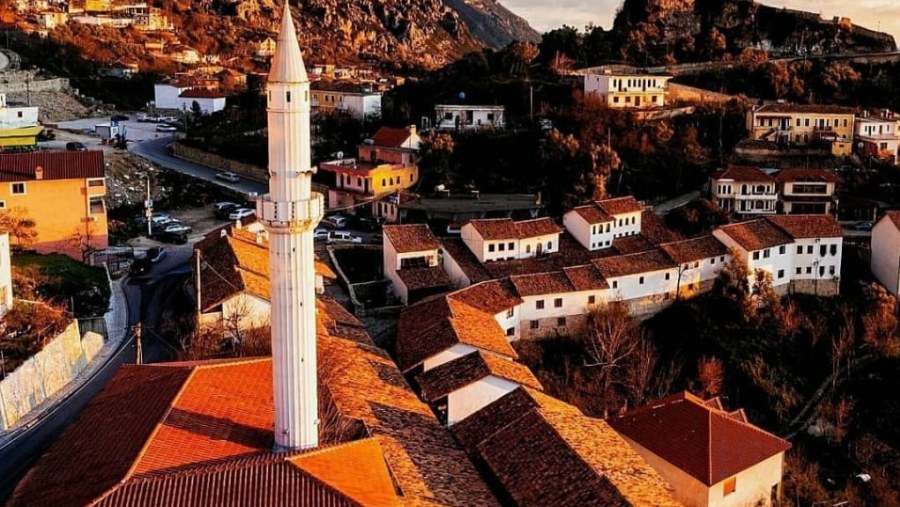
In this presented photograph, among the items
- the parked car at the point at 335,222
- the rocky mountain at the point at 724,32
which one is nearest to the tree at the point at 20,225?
the parked car at the point at 335,222

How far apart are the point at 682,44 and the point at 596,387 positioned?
45345 mm

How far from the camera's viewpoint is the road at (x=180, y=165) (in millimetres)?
44656

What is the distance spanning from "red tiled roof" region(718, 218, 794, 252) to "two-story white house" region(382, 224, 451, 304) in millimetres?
11392

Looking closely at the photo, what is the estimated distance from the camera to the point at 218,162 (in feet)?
162

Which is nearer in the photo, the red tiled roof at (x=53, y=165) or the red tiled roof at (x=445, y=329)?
the red tiled roof at (x=445, y=329)

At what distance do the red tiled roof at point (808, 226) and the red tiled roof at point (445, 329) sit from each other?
43.4 feet

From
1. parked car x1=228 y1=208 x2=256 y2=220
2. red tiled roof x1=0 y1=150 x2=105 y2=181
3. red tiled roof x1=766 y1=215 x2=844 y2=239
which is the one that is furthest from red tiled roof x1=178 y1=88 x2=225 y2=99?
red tiled roof x1=766 y1=215 x2=844 y2=239

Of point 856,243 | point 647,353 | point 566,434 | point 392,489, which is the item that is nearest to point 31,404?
point 392,489

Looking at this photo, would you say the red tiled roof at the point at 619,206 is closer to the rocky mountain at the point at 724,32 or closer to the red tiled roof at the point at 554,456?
the red tiled roof at the point at 554,456

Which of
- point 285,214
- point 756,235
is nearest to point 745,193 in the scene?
point 756,235

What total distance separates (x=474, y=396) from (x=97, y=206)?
17.3 meters

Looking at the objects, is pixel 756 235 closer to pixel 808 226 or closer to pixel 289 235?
pixel 808 226

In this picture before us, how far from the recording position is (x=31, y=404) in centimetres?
2042

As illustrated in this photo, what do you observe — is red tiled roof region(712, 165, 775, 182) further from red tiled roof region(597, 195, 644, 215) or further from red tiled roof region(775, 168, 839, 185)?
red tiled roof region(597, 195, 644, 215)
